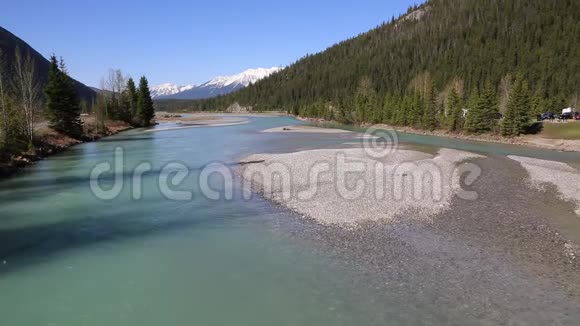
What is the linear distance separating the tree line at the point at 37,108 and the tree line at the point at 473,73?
64030 millimetres

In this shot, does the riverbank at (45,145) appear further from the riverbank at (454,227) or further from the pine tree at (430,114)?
the pine tree at (430,114)

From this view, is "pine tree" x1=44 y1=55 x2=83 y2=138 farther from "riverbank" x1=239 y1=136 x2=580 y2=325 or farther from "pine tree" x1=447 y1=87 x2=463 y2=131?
"pine tree" x1=447 y1=87 x2=463 y2=131

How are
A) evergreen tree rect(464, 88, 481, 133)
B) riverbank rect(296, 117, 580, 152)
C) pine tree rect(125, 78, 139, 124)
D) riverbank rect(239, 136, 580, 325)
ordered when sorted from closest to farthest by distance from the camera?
riverbank rect(239, 136, 580, 325) → riverbank rect(296, 117, 580, 152) → evergreen tree rect(464, 88, 481, 133) → pine tree rect(125, 78, 139, 124)

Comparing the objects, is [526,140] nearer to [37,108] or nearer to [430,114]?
[430,114]

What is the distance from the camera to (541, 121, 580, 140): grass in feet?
185

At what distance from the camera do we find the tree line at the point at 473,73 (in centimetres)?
7075

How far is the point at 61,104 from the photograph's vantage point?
53.9m

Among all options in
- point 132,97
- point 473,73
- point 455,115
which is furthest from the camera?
point 473,73

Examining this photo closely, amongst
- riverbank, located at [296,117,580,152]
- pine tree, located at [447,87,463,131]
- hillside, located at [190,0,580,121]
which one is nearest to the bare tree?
riverbank, located at [296,117,580,152]

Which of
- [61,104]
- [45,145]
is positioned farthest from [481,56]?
[45,145]

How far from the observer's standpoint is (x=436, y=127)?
79.1 m

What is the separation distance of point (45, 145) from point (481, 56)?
5602 inches

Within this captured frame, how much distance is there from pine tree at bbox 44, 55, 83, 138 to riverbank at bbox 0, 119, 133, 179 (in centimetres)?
155

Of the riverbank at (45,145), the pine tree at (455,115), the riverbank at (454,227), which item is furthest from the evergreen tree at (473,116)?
the riverbank at (45,145)
